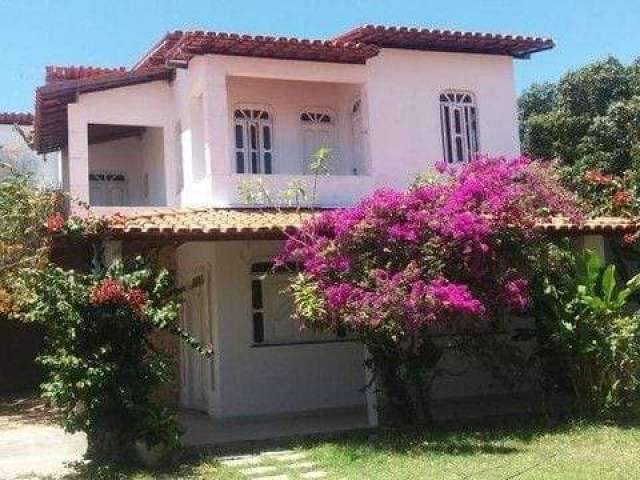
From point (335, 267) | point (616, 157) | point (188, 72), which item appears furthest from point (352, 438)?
point (616, 157)

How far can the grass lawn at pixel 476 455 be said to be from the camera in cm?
866

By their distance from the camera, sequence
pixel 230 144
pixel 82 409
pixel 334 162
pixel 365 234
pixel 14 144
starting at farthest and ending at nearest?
pixel 14 144, pixel 334 162, pixel 230 144, pixel 365 234, pixel 82 409

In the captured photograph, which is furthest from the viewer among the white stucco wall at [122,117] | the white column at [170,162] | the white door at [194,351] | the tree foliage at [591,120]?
the tree foliage at [591,120]

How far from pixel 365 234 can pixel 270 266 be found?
3.79 meters

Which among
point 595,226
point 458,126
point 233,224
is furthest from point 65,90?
point 595,226

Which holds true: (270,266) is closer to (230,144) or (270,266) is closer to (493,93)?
(230,144)

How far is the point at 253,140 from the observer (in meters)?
15.8

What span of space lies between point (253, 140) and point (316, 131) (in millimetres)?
1441

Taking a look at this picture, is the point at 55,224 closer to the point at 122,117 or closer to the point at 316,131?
the point at 122,117

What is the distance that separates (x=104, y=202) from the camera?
19469mm

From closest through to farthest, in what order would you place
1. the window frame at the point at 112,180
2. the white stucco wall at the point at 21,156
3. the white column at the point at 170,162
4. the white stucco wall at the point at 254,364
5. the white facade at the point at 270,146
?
the white stucco wall at the point at 254,364
the white facade at the point at 270,146
the white column at the point at 170,162
the window frame at the point at 112,180
the white stucco wall at the point at 21,156

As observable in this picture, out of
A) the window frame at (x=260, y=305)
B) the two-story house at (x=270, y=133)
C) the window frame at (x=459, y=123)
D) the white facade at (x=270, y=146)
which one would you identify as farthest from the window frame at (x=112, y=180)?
the window frame at (x=459, y=123)

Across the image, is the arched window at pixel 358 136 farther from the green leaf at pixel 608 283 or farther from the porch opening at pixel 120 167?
the green leaf at pixel 608 283

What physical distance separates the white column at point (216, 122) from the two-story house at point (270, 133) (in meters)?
0.03
